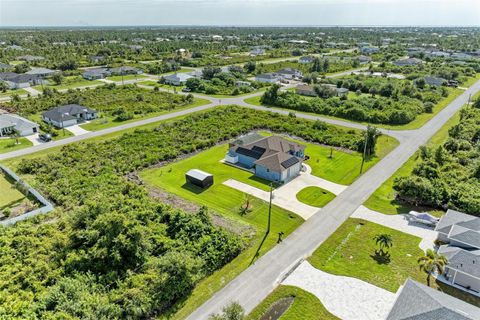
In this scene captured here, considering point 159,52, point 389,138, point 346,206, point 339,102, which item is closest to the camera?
point 346,206

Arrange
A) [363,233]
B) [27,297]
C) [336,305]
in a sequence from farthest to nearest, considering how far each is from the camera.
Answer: [363,233]
[336,305]
[27,297]

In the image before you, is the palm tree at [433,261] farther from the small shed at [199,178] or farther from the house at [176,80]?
the house at [176,80]

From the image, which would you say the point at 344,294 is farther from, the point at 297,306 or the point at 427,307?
the point at 427,307

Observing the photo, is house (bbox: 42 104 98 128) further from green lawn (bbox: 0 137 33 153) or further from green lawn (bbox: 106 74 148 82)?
green lawn (bbox: 106 74 148 82)

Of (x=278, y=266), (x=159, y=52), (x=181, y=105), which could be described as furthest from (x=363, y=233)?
(x=159, y=52)

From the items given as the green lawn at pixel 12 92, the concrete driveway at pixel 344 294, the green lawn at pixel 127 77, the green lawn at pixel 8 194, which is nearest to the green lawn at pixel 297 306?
the concrete driveway at pixel 344 294

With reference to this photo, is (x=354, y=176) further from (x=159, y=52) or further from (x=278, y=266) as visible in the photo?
(x=159, y=52)
